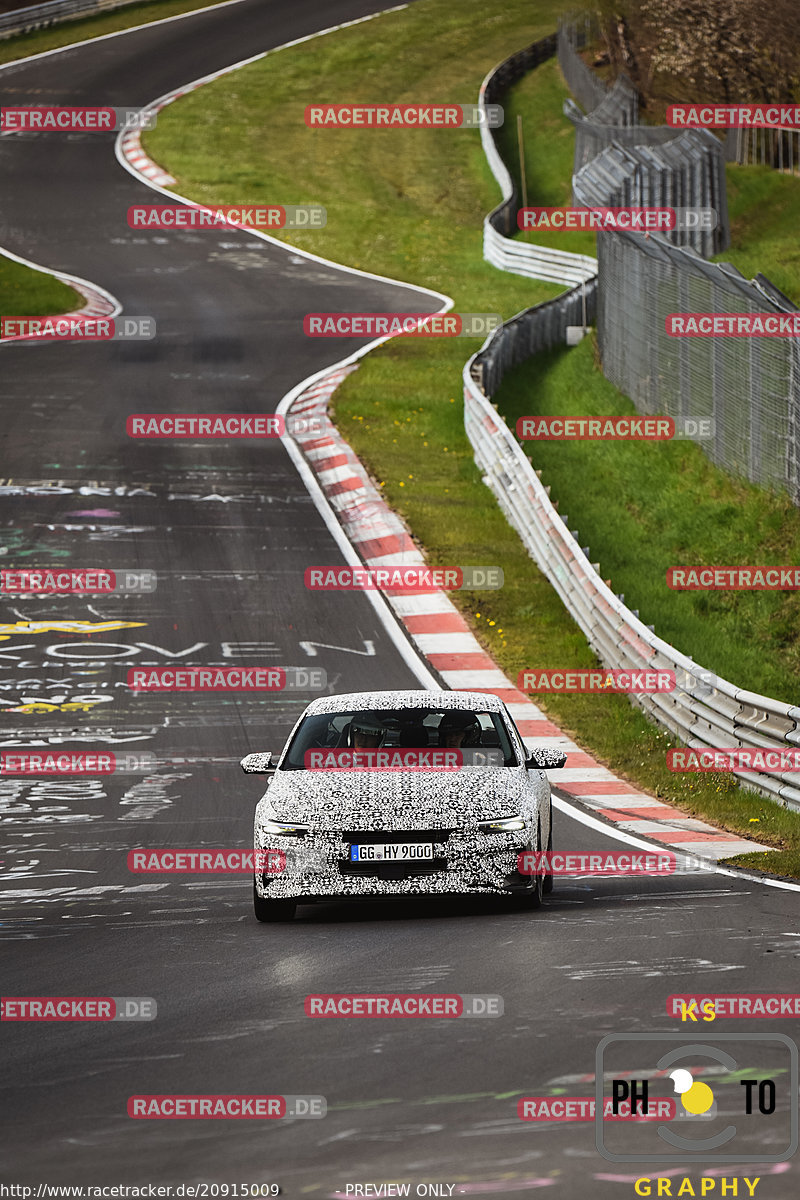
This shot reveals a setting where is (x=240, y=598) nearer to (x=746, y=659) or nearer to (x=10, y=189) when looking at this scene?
(x=746, y=659)

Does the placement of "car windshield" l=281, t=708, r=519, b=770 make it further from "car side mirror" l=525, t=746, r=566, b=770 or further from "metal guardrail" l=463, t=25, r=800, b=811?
"metal guardrail" l=463, t=25, r=800, b=811

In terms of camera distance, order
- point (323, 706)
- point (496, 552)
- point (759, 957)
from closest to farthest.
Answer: point (759, 957)
point (323, 706)
point (496, 552)

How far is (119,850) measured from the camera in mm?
12492

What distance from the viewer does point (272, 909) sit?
391 inches

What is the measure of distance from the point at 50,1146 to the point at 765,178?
40505 mm

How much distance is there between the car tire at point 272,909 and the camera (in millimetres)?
9922

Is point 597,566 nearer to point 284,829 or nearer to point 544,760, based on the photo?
point 544,760

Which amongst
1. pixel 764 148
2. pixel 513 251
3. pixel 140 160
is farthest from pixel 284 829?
pixel 140 160

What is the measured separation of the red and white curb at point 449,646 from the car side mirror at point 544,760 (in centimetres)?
208

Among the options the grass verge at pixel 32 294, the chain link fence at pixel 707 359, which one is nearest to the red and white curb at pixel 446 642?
the chain link fence at pixel 707 359

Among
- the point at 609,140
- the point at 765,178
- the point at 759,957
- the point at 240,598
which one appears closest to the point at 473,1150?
the point at 759,957

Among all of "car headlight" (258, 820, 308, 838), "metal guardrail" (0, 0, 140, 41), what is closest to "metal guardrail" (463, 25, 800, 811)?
"car headlight" (258, 820, 308, 838)

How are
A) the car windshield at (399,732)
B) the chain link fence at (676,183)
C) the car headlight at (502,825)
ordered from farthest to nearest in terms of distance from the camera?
the chain link fence at (676,183) → the car windshield at (399,732) → the car headlight at (502,825)

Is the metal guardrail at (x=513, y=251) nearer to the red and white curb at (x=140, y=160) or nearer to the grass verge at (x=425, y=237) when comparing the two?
the grass verge at (x=425, y=237)
